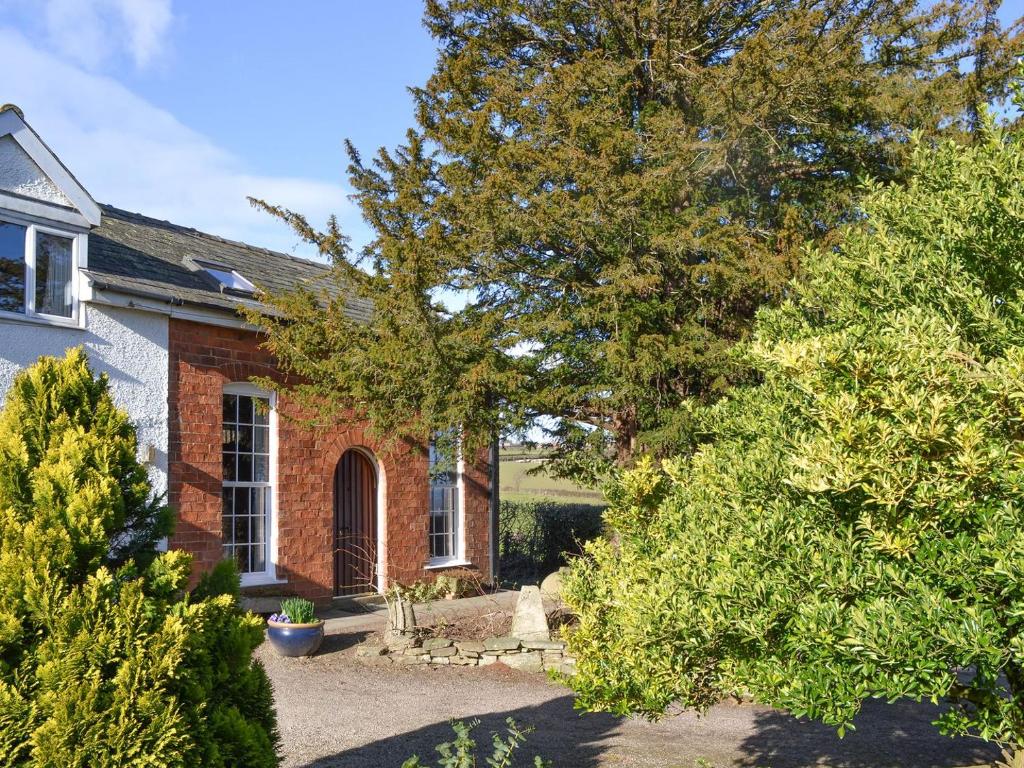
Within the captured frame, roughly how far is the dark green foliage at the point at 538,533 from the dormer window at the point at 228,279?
892cm

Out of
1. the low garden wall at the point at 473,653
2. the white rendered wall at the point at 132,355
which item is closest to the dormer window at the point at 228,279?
the white rendered wall at the point at 132,355

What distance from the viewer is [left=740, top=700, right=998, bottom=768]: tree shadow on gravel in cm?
703

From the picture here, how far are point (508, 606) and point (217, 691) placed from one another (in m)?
9.62

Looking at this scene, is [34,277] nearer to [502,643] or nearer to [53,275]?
[53,275]

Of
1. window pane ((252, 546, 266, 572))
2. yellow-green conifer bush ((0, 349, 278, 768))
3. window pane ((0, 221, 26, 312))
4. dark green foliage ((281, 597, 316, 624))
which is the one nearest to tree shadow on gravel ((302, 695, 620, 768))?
yellow-green conifer bush ((0, 349, 278, 768))

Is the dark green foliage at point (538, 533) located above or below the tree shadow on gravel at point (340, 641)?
above

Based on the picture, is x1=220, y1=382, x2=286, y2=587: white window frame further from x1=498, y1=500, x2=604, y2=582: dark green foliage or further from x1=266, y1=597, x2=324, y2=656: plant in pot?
x1=498, y1=500, x2=604, y2=582: dark green foliage

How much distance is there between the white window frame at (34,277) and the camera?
10.1 m

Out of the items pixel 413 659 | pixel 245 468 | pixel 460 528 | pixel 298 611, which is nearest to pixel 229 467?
pixel 245 468

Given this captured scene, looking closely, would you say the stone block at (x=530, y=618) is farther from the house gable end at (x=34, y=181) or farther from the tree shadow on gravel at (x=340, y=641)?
the house gable end at (x=34, y=181)

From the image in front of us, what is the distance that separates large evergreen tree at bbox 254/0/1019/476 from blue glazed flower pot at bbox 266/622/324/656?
2645mm

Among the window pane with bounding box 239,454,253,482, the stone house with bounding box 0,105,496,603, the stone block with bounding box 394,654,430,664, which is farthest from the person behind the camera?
the window pane with bounding box 239,454,253,482

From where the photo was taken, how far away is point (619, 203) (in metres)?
8.80

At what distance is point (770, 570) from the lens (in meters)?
3.24
